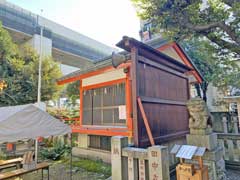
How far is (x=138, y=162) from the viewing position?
10.9 ft

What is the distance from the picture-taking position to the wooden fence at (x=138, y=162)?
2.87m

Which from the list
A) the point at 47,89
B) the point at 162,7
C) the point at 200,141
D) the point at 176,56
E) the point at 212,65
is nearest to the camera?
the point at 200,141

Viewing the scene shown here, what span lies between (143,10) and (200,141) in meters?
4.76

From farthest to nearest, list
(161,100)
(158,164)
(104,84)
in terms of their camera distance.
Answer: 1. (104,84)
2. (161,100)
3. (158,164)

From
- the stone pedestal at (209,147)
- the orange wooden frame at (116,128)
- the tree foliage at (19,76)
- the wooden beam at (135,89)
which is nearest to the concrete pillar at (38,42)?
the tree foliage at (19,76)

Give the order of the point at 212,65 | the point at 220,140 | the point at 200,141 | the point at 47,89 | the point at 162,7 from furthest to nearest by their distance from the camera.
Answer: the point at 47,89, the point at 212,65, the point at 220,140, the point at 162,7, the point at 200,141

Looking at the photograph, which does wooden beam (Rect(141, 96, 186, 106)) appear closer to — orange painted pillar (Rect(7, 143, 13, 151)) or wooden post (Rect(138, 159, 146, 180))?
wooden post (Rect(138, 159, 146, 180))

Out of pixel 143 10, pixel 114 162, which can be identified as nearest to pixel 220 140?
pixel 114 162

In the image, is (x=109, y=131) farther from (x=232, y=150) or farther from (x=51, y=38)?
(x=51, y=38)

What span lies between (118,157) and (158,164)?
0.93 m

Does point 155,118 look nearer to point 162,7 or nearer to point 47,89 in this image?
point 162,7

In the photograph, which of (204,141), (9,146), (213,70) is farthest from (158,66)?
(9,146)

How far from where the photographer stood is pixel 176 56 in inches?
312

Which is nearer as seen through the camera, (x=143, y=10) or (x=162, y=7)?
(x=162, y=7)
